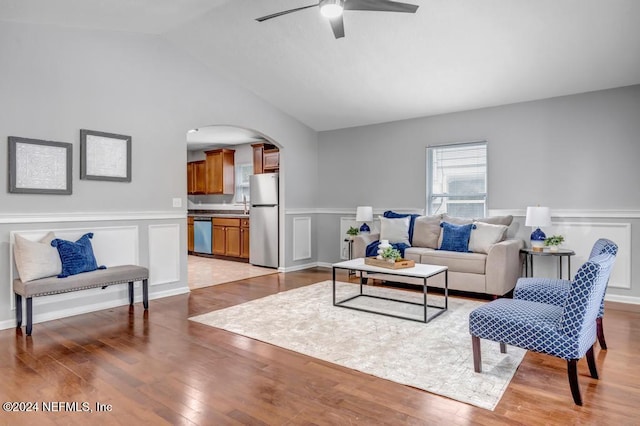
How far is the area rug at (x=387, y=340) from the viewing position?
2521mm

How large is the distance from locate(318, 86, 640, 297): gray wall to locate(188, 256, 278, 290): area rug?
1.98 m

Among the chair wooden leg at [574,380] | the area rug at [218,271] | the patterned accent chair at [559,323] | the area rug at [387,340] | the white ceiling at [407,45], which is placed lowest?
the area rug at [387,340]

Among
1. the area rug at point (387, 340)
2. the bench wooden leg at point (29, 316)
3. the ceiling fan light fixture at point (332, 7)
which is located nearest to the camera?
the area rug at point (387, 340)

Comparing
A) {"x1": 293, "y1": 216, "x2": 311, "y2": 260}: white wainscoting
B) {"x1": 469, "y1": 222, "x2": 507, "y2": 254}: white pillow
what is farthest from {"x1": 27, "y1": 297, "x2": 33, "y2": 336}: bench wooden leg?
{"x1": 469, "y1": 222, "x2": 507, "y2": 254}: white pillow

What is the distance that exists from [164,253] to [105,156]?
1.36 m

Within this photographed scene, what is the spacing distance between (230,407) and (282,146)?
4.88m

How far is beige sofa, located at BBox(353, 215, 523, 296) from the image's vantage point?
14.7 feet

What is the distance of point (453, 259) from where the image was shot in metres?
4.82

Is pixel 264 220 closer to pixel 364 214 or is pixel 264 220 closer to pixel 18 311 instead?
pixel 364 214

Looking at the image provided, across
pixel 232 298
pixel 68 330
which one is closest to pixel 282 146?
pixel 232 298

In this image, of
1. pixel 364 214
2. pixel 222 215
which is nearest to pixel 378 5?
pixel 364 214

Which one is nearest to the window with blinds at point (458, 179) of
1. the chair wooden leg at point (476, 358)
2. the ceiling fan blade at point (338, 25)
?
the ceiling fan blade at point (338, 25)

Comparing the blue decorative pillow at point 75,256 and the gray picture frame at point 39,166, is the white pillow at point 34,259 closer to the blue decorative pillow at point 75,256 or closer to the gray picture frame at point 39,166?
the blue decorative pillow at point 75,256

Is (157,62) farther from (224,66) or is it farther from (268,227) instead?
(268,227)
